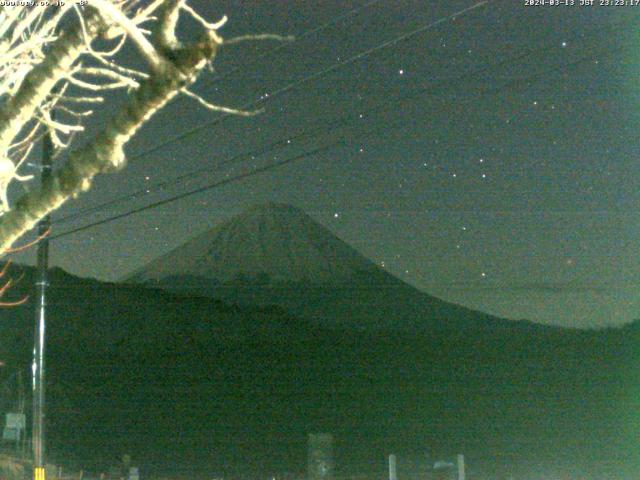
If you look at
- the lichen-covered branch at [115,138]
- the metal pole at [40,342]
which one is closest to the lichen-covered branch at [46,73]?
the lichen-covered branch at [115,138]

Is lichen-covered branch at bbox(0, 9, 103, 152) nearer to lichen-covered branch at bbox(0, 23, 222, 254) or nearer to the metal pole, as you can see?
lichen-covered branch at bbox(0, 23, 222, 254)

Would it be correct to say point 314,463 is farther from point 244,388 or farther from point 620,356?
point 244,388

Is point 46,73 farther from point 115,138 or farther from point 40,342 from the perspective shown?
point 40,342

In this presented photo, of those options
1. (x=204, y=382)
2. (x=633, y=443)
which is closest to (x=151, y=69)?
(x=633, y=443)

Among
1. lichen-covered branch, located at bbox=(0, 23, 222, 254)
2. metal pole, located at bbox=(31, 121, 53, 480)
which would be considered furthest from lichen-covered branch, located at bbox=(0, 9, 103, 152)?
metal pole, located at bbox=(31, 121, 53, 480)

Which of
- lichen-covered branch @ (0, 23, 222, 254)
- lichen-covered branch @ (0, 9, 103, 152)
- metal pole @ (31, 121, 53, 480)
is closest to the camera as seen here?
lichen-covered branch @ (0, 23, 222, 254)

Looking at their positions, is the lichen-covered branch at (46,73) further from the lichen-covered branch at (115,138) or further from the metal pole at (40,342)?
the metal pole at (40,342)

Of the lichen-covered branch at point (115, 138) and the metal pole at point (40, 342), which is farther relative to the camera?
the metal pole at point (40, 342)

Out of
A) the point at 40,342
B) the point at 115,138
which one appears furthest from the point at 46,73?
the point at 40,342

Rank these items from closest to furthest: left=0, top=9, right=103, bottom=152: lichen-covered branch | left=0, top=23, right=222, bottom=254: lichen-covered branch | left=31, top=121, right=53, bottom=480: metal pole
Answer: left=0, top=23, right=222, bottom=254: lichen-covered branch
left=0, top=9, right=103, bottom=152: lichen-covered branch
left=31, top=121, right=53, bottom=480: metal pole

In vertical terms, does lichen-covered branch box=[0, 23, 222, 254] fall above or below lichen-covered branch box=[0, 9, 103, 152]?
below

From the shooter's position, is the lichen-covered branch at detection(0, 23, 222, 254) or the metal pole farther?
the metal pole
